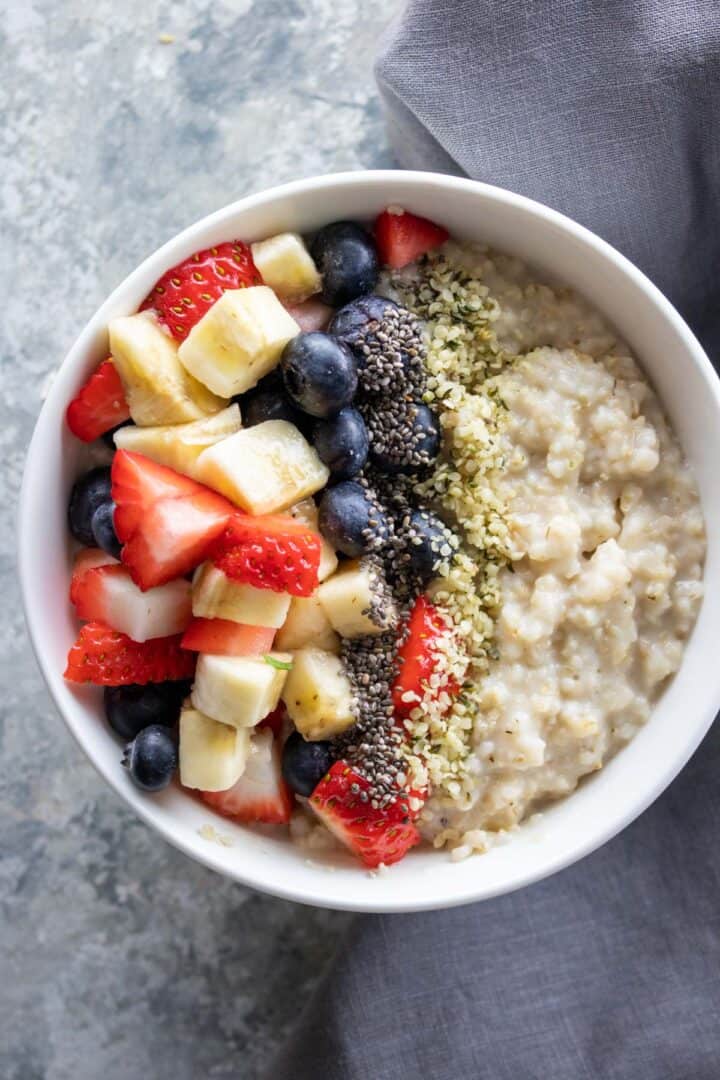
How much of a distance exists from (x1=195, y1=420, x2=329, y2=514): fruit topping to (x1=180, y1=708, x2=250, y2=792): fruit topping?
0.31m

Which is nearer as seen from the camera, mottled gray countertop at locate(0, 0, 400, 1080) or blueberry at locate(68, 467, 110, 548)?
blueberry at locate(68, 467, 110, 548)

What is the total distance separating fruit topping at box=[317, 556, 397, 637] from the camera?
1586mm

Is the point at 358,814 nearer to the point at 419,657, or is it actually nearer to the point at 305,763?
the point at 305,763

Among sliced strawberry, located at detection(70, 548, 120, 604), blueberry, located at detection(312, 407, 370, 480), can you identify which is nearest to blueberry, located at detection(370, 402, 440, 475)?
blueberry, located at detection(312, 407, 370, 480)

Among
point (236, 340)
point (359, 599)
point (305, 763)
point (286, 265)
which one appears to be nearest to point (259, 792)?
point (305, 763)

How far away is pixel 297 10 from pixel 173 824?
4.77 ft

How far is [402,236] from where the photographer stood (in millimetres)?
1658

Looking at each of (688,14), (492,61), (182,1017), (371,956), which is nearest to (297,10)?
(492,61)

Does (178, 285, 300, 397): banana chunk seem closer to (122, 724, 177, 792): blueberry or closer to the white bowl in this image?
the white bowl

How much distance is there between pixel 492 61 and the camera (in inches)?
69.9

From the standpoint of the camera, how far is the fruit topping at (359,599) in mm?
1586

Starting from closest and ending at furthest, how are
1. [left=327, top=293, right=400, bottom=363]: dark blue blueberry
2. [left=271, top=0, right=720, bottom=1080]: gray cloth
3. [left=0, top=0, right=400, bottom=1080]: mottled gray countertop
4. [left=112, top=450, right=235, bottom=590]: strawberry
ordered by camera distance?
1. [left=112, top=450, right=235, bottom=590]: strawberry
2. [left=327, top=293, right=400, bottom=363]: dark blue blueberry
3. [left=271, top=0, right=720, bottom=1080]: gray cloth
4. [left=0, top=0, right=400, bottom=1080]: mottled gray countertop

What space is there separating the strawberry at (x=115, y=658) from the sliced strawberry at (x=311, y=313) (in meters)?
0.49

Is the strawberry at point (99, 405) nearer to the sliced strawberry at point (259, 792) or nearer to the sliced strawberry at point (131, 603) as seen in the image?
the sliced strawberry at point (131, 603)
